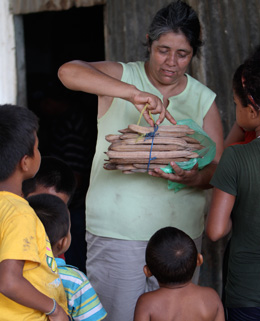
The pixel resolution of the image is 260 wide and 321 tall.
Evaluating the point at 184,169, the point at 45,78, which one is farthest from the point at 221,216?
the point at 45,78

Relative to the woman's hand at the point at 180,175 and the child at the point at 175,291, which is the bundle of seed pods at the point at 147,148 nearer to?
the woman's hand at the point at 180,175

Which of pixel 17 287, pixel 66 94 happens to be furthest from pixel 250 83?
pixel 66 94

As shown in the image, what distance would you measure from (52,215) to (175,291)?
0.66 m

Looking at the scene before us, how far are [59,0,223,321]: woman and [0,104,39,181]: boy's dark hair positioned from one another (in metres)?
0.72

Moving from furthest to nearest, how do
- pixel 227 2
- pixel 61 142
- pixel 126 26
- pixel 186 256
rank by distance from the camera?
pixel 61 142 → pixel 126 26 → pixel 227 2 → pixel 186 256

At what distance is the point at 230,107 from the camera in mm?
3711

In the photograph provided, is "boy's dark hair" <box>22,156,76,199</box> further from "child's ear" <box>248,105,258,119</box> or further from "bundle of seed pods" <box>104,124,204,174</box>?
"child's ear" <box>248,105,258,119</box>

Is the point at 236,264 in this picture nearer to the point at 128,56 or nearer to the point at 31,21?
the point at 128,56

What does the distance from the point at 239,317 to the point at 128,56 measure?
236 centimetres

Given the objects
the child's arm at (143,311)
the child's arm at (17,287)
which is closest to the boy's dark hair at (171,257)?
the child's arm at (143,311)

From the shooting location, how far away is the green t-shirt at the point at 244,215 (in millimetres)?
2244

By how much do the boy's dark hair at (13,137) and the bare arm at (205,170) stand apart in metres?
0.78

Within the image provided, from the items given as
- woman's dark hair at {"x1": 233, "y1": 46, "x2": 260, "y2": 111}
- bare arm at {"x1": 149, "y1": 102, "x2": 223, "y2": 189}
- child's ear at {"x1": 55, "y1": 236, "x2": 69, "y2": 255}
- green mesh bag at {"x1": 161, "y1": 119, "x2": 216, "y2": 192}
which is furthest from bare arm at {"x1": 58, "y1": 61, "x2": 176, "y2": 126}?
child's ear at {"x1": 55, "y1": 236, "x2": 69, "y2": 255}

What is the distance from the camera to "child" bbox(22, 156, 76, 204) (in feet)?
9.75
